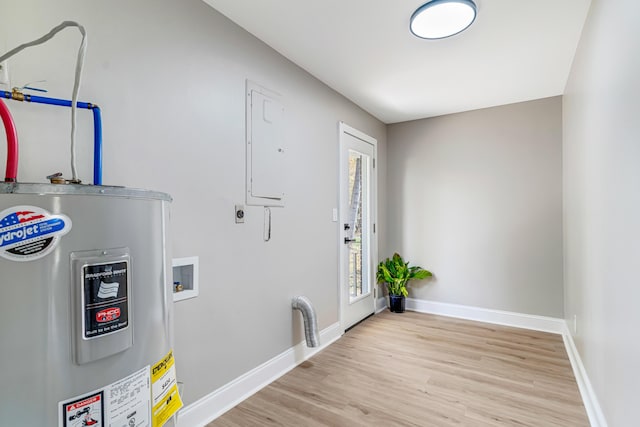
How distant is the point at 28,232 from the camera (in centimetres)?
71

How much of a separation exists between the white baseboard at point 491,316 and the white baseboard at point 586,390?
544 mm

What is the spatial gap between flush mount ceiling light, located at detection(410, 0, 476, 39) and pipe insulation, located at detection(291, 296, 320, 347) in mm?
2131

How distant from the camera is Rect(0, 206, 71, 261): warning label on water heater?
69 cm

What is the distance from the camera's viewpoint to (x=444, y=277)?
4.02m

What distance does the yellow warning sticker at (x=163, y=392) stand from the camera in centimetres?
91

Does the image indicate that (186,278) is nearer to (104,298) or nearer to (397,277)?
(104,298)

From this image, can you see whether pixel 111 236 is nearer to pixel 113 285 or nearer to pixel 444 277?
pixel 113 285

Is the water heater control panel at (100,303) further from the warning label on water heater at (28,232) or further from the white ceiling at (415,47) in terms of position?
the white ceiling at (415,47)

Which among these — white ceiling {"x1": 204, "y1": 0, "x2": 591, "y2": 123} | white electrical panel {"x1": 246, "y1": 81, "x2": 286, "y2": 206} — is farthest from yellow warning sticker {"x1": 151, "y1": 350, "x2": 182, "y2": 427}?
white ceiling {"x1": 204, "y1": 0, "x2": 591, "y2": 123}

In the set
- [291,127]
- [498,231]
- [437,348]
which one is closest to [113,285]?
[291,127]

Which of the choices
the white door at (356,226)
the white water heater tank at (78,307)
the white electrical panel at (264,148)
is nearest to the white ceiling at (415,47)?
the white electrical panel at (264,148)

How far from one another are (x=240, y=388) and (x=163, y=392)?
1.35m

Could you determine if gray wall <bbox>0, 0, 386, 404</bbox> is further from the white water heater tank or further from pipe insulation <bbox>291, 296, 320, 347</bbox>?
the white water heater tank

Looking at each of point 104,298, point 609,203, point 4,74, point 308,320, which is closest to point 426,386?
point 308,320
